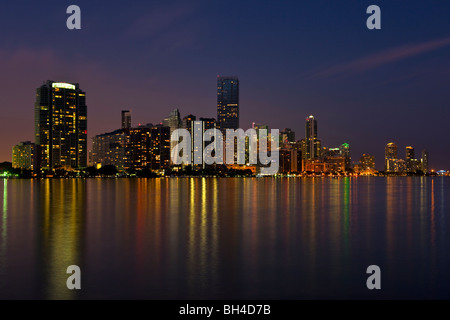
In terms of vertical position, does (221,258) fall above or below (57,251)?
below

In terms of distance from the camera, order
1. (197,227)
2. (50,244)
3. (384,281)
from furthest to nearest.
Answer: (197,227) < (50,244) < (384,281)

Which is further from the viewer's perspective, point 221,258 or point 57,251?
point 57,251

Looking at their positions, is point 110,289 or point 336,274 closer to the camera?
point 110,289

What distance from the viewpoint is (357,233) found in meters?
31.2

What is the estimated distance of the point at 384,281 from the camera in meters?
17.7

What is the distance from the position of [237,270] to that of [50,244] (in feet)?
41.8
